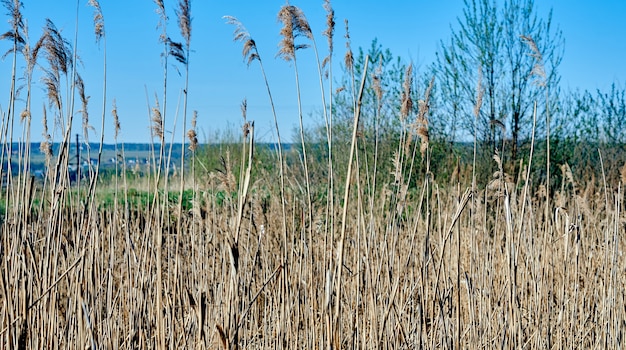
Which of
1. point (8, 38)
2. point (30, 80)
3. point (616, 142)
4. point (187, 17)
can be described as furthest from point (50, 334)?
point (616, 142)

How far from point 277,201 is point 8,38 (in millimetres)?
2741

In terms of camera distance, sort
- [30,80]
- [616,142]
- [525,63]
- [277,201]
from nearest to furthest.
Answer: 1. [30,80]
2. [277,201]
3. [525,63]
4. [616,142]

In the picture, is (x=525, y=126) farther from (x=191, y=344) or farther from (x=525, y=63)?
(x=191, y=344)

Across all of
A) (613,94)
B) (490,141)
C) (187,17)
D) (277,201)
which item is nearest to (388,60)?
(490,141)

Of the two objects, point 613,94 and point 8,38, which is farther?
point 613,94

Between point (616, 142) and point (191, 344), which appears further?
point (616, 142)

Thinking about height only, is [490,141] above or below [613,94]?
below

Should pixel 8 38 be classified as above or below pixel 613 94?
below

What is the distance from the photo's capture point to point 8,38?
2020mm

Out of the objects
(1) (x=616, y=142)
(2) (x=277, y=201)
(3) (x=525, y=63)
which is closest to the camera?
(2) (x=277, y=201)

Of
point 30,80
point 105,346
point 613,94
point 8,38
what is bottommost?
point 105,346

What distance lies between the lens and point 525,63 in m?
8.69

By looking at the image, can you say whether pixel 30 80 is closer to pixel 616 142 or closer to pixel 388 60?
pixel 388 60

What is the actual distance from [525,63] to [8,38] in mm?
7680
